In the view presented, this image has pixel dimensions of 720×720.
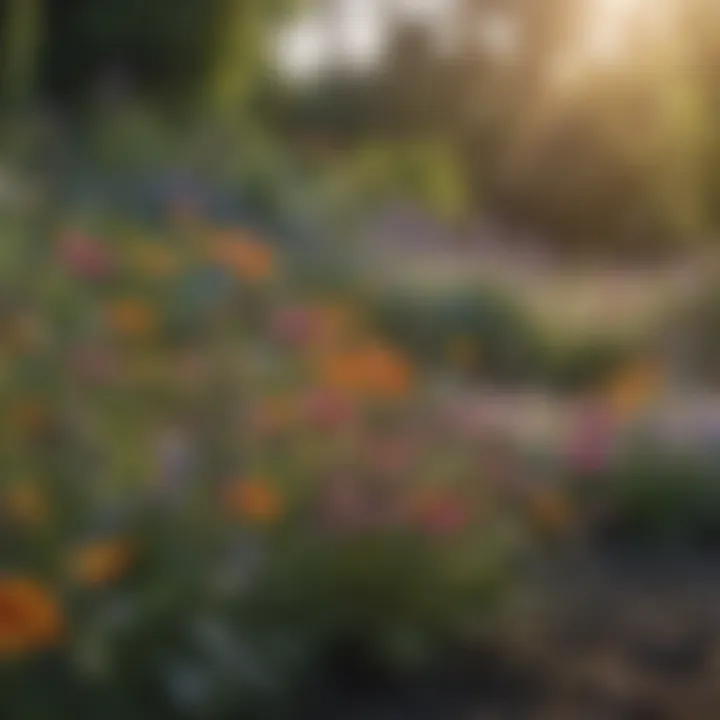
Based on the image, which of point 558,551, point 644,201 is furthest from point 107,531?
point 644,201

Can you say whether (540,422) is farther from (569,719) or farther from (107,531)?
(107,531)

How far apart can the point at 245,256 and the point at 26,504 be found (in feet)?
0.80

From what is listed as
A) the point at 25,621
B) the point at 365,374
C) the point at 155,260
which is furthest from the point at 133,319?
the point at 25,621

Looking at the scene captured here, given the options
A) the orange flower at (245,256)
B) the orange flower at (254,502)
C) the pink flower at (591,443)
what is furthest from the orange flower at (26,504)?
the pink flower at (591,443)

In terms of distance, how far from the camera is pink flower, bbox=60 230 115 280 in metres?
1.03

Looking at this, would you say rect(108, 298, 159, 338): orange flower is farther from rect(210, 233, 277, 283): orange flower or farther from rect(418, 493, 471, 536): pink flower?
rect(418, 493, 471, 536): pink flower

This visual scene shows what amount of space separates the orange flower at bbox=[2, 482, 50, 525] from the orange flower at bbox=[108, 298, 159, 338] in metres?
0.14

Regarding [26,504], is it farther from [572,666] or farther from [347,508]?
[572,666]

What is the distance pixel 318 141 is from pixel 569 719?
1.27 ft

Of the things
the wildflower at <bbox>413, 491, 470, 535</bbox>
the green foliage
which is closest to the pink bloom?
the wildflower at <bbox>413, 491, 470, 535</bbox>

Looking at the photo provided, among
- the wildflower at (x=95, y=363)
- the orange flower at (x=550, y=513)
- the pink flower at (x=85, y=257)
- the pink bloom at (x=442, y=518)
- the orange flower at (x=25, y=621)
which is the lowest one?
the orange flower at (x=25, y=621)

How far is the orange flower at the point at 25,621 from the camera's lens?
816mm

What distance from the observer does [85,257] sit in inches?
41.0

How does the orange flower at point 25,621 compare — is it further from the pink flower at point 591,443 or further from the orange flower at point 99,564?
the pink flower at point 591,443
